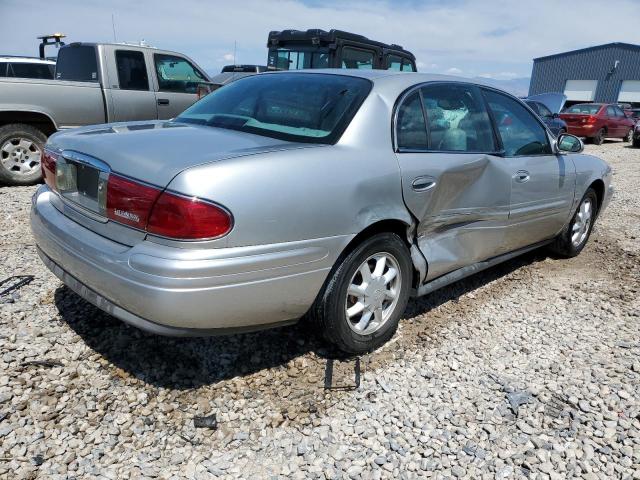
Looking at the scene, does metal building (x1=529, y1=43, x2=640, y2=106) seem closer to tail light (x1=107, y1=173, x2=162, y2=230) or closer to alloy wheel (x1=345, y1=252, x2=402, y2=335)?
alloy wheel (x1=345, y1=252, x2=402, y2=335)

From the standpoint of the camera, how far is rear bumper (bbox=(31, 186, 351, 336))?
2041 millimetres

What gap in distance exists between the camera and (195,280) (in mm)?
2037

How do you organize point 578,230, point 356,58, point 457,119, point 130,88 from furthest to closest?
point 356,58, point 130,88, point 578,230, point 457,119

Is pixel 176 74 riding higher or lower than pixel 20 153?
higher

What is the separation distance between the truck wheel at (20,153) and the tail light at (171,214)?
16.6ft

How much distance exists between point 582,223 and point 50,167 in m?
4.48

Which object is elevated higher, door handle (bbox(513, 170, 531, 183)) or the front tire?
door handle (bbox(513, 170, 531, 183))

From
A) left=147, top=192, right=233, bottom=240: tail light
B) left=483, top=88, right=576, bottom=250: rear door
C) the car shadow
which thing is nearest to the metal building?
left=483, top=88, right=576, bottom=250: rear door

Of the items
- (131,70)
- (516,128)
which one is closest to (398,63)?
(131,70)

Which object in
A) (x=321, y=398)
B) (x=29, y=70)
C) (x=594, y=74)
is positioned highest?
(x=594, y=74)

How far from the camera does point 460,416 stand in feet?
7.93

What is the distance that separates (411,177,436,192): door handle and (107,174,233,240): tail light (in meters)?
1.15

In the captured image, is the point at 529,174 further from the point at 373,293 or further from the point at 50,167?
the point at 50,167

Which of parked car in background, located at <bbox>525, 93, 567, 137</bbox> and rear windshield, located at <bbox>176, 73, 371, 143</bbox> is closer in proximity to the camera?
rear windshield, located at <bbox>176, 73, 371, 143</bbox>
